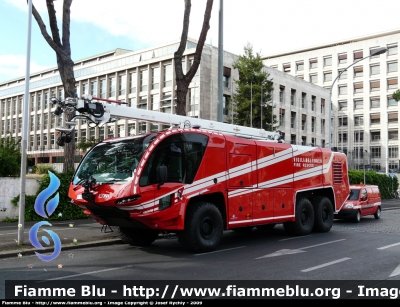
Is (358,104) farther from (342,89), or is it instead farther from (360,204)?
(360,204)

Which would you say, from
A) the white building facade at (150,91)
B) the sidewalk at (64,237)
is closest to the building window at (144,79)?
the white building facade at (150,91)

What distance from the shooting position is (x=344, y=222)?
19062 mm

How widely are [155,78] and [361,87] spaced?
40.8 meters

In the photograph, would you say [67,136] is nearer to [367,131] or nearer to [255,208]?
[255,208]

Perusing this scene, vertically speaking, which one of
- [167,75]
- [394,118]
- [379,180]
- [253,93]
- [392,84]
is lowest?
[379,180]

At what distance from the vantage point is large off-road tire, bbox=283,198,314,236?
13.4 m

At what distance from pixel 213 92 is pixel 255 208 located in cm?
3253

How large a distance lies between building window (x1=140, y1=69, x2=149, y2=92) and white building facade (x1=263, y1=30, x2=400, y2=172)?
35998 mm

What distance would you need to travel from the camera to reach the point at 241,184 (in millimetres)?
11258

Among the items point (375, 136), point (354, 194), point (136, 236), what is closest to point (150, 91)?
point (354, 194)

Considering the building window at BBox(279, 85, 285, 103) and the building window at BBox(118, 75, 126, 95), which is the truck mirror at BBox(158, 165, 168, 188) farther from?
the building window at BBox(279, 85, 285, 103)

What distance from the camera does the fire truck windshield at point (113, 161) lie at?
9500 millimetres

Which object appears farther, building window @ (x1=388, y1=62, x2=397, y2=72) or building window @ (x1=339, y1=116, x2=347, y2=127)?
building window @ (x1=339, y1=116, x2=347, y2=127)

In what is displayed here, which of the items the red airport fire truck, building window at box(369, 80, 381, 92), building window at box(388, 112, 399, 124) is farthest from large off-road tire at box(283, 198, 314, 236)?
building window at box(369, 80, 381, 92)
